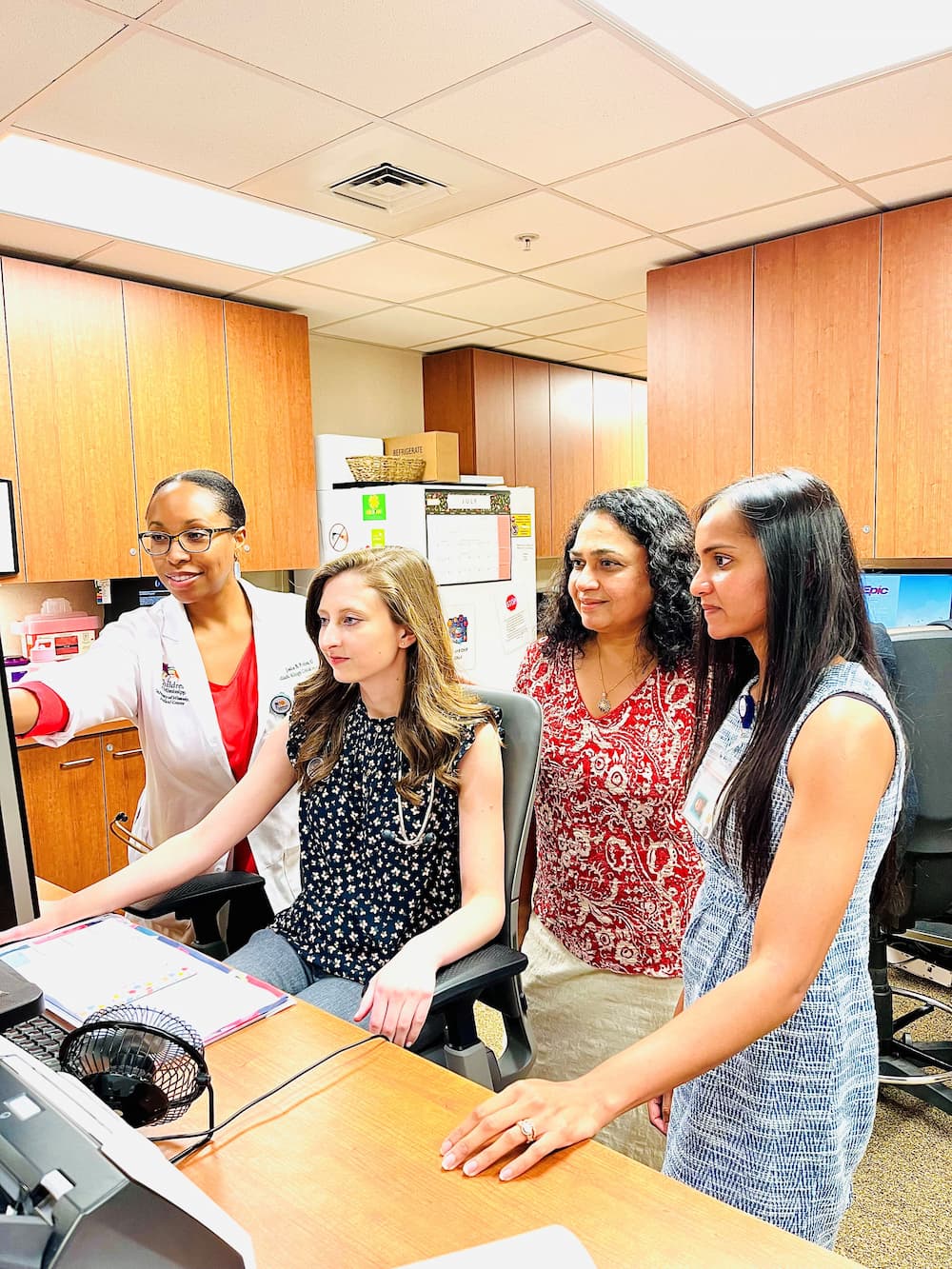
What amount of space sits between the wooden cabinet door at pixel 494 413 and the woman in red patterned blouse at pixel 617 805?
3820 millimetres

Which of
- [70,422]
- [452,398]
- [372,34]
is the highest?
[372,34]

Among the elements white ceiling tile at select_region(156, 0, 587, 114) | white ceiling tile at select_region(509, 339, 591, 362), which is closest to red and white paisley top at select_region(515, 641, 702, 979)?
white ceiling tile at select_region(156, 0, 587, 114)

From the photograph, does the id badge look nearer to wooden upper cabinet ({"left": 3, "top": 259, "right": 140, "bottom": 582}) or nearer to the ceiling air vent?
the ceiling air vent

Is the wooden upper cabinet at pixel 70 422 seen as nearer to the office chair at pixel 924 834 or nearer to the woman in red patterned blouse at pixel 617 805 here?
the woman in red patterned blouse at pixel 617 805

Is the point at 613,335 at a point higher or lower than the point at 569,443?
higher

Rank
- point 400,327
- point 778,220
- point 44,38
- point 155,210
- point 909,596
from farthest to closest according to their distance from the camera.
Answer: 1. point 400,327
2. point 909,596
3. point 778,220
4. point 155,210
5. point 44,38

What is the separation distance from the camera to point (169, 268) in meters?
3.77

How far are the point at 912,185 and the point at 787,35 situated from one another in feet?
4.23

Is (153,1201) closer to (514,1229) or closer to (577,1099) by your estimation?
(514,1229)

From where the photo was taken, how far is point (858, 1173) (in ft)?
7.28

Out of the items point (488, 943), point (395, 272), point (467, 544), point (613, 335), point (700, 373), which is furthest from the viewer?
point (613, 335)

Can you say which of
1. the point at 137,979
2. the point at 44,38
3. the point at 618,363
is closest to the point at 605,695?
the point at 137,979

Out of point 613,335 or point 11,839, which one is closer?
point 11,839

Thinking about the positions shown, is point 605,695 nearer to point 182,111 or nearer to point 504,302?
point 182,111
